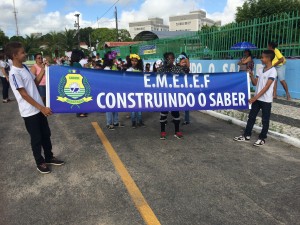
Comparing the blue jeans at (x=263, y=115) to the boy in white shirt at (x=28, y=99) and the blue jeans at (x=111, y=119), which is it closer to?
the blue jeans at (x=111, y=119)

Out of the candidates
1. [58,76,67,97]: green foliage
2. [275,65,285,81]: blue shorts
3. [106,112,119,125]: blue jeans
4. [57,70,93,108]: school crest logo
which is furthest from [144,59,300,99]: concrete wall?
[58,76,67,97]: green foliage

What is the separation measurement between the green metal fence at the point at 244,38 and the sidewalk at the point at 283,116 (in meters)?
1.67

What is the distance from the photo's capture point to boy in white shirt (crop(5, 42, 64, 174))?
4.27m

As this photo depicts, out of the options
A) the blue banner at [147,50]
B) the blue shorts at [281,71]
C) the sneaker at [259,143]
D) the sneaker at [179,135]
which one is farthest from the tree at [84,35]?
the sneaker at [259,143]

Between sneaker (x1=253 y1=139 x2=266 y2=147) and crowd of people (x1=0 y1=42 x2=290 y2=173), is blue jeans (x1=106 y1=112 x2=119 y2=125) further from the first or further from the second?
sneaker (x1=253 y1=139 x2=266 y2=147)

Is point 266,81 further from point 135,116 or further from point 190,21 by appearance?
point 190,21

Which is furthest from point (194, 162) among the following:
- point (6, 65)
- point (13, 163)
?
point (6, 65)

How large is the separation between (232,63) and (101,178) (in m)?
8.80

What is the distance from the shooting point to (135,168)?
4.71 m

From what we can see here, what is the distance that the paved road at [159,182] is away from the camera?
3.37m

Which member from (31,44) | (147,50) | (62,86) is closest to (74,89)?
(62,86)

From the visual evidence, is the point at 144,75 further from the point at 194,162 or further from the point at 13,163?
the point at 13,163

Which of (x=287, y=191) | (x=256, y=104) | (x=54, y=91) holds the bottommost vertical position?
(x=287, y=191)

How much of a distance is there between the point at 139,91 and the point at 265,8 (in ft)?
105
